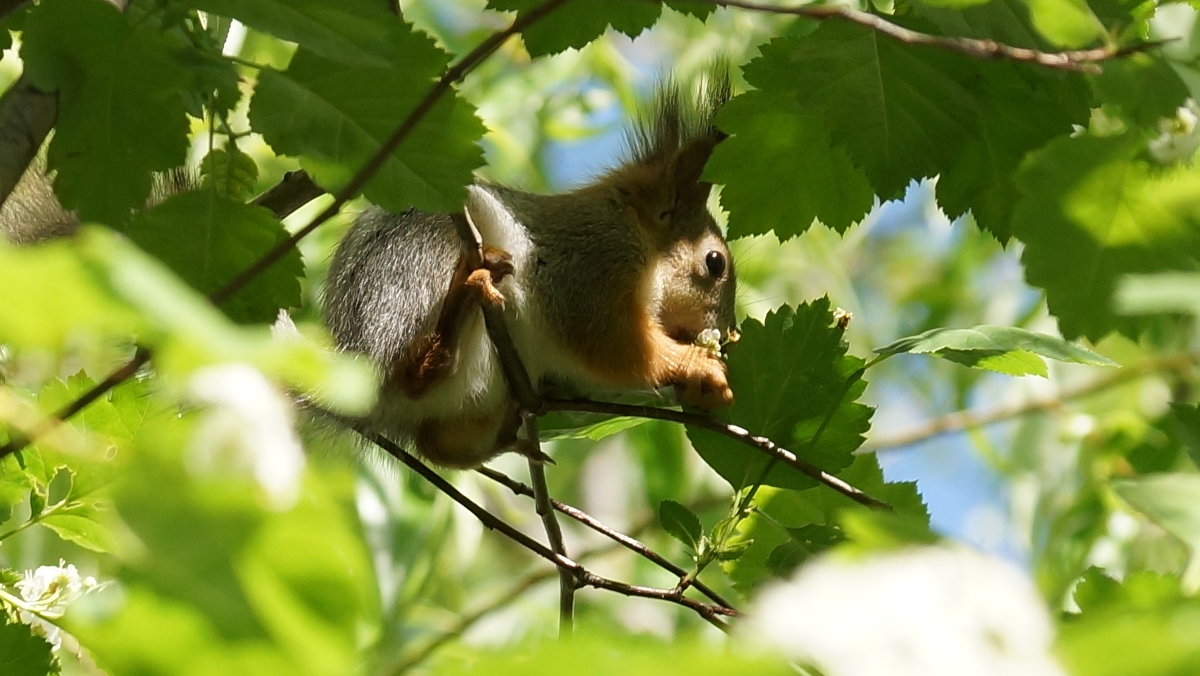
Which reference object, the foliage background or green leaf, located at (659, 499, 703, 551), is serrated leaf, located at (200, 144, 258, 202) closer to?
the foliage background

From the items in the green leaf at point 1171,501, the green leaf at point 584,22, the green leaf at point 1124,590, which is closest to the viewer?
the green leaf at point 1171,501

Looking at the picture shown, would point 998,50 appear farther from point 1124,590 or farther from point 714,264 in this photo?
point 714,264

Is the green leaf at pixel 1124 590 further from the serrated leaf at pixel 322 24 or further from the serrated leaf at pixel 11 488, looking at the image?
the serrated leaf at pixel 11 488

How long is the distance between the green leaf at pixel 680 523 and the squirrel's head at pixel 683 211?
2.76ft

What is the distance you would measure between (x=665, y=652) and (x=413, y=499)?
1859 millimetres

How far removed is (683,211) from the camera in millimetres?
2227

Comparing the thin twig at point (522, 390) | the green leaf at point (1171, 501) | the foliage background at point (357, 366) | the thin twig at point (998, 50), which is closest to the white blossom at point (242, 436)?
the foliage background at point (357, 366)

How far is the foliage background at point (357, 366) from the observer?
15.5 inches

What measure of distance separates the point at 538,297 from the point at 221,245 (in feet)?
3.23

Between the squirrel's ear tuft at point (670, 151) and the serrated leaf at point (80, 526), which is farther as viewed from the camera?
the squirrel's ear tuft at point (670, 151)

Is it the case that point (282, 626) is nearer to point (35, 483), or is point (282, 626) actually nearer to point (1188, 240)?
point (1188, 240)

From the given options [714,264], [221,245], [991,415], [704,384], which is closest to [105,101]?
[221,245]

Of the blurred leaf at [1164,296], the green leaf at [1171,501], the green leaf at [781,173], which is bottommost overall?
the green leaf at [1171,501]

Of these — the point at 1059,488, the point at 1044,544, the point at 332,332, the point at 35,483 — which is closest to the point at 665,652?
the point at 35,483
